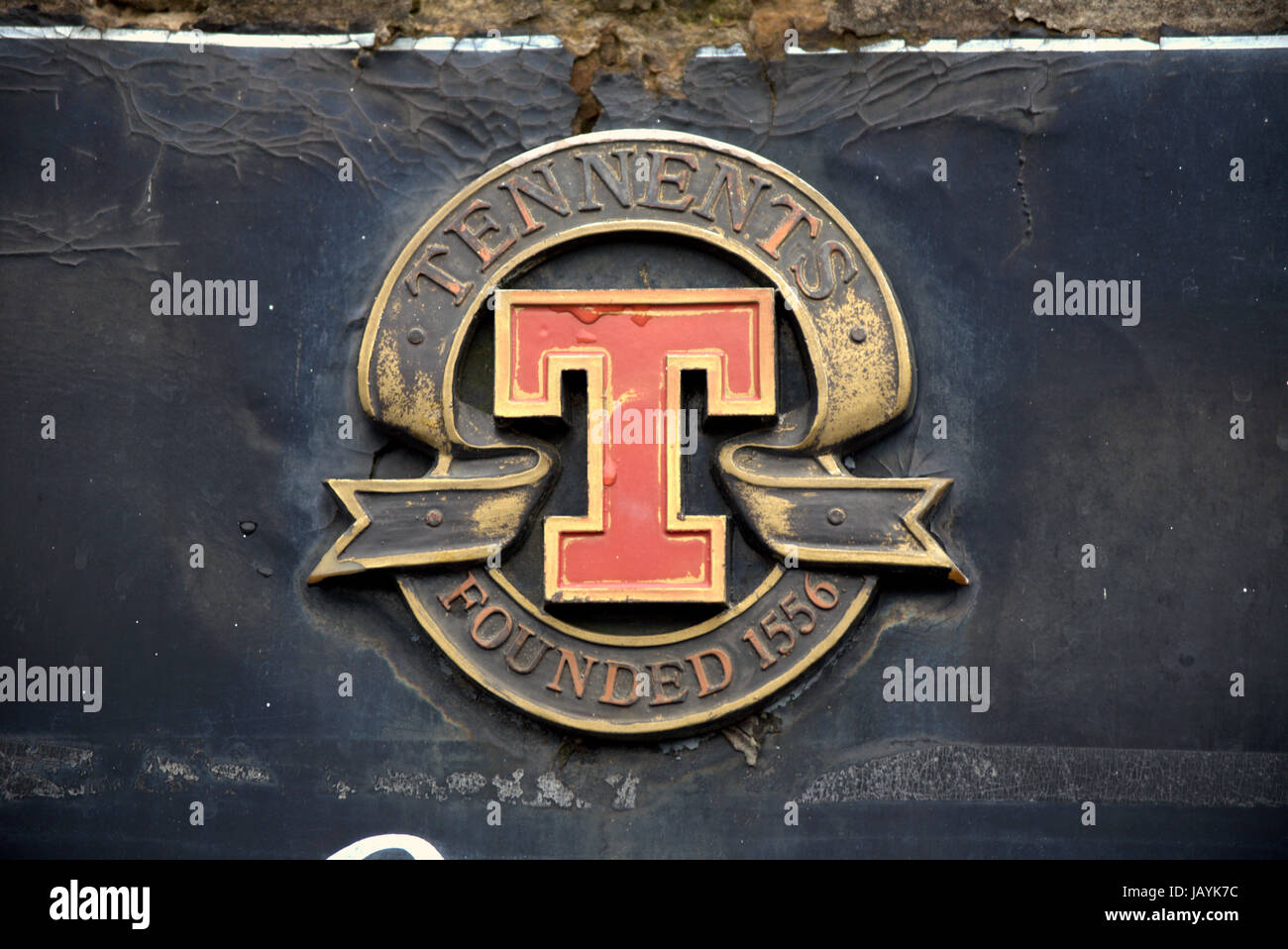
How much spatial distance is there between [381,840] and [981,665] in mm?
1496

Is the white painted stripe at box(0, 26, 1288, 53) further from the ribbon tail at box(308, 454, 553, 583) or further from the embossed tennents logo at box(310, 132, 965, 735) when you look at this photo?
the ribbon tail at box(308, 454, 553, 583)

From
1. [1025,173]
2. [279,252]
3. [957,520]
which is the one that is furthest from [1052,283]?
[279,252]

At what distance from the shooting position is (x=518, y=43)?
12.1ft
